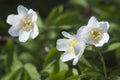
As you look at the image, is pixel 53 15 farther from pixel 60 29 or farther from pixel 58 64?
pixel 58 64

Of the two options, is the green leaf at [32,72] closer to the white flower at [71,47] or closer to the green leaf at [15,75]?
the green leaf at [15,75]

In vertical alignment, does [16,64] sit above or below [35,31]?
below

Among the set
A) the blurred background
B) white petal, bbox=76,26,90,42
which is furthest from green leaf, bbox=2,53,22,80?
white petal, bbox=76,26,90,42

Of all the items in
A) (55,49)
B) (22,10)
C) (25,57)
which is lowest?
(25,57)

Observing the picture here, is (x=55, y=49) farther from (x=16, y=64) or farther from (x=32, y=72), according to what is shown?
(x=16, y=64)

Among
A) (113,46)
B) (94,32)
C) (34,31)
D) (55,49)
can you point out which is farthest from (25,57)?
(94,32)

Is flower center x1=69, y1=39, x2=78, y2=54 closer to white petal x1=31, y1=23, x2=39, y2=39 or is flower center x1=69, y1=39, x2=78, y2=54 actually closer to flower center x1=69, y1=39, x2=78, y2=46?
flower center x1=69, y1=39, x2=78, y2=46

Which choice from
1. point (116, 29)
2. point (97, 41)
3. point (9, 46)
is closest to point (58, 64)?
point (97, 41)
